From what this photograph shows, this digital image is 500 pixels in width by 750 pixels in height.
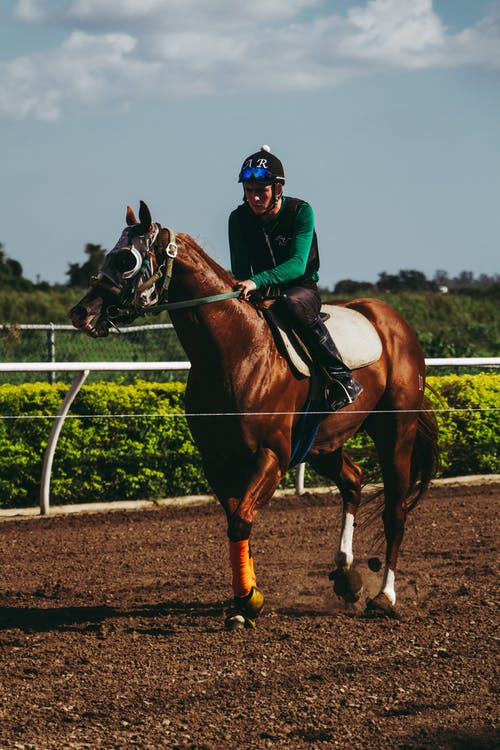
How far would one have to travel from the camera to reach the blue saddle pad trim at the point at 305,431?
19.8ft

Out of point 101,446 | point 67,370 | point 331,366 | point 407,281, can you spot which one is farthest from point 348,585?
point 407,281

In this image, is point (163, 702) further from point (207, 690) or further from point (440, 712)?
point (440, 712)

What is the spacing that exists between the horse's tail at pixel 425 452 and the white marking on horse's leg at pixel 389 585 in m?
0.77

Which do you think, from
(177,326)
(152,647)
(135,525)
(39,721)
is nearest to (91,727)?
(39,721)

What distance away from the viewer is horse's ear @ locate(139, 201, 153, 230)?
17.5ft

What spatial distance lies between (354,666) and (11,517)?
4.48m

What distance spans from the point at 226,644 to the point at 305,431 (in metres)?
1.31

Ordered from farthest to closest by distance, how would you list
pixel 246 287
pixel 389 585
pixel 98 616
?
pixel 389 585
pixel 98 616
pixel 246 287

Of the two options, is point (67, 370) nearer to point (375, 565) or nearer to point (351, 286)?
point (375, 565)

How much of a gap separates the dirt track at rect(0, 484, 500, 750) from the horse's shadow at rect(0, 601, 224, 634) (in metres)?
0.02

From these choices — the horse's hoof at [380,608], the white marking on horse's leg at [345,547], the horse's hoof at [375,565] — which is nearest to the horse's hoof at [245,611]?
the horse's hoof at [380,608]

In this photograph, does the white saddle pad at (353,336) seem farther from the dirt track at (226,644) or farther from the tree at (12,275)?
the tree at (12,275)

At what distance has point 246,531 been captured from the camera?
215 inches

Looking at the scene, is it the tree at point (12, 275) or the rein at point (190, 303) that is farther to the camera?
the tree at point (12, 275)
